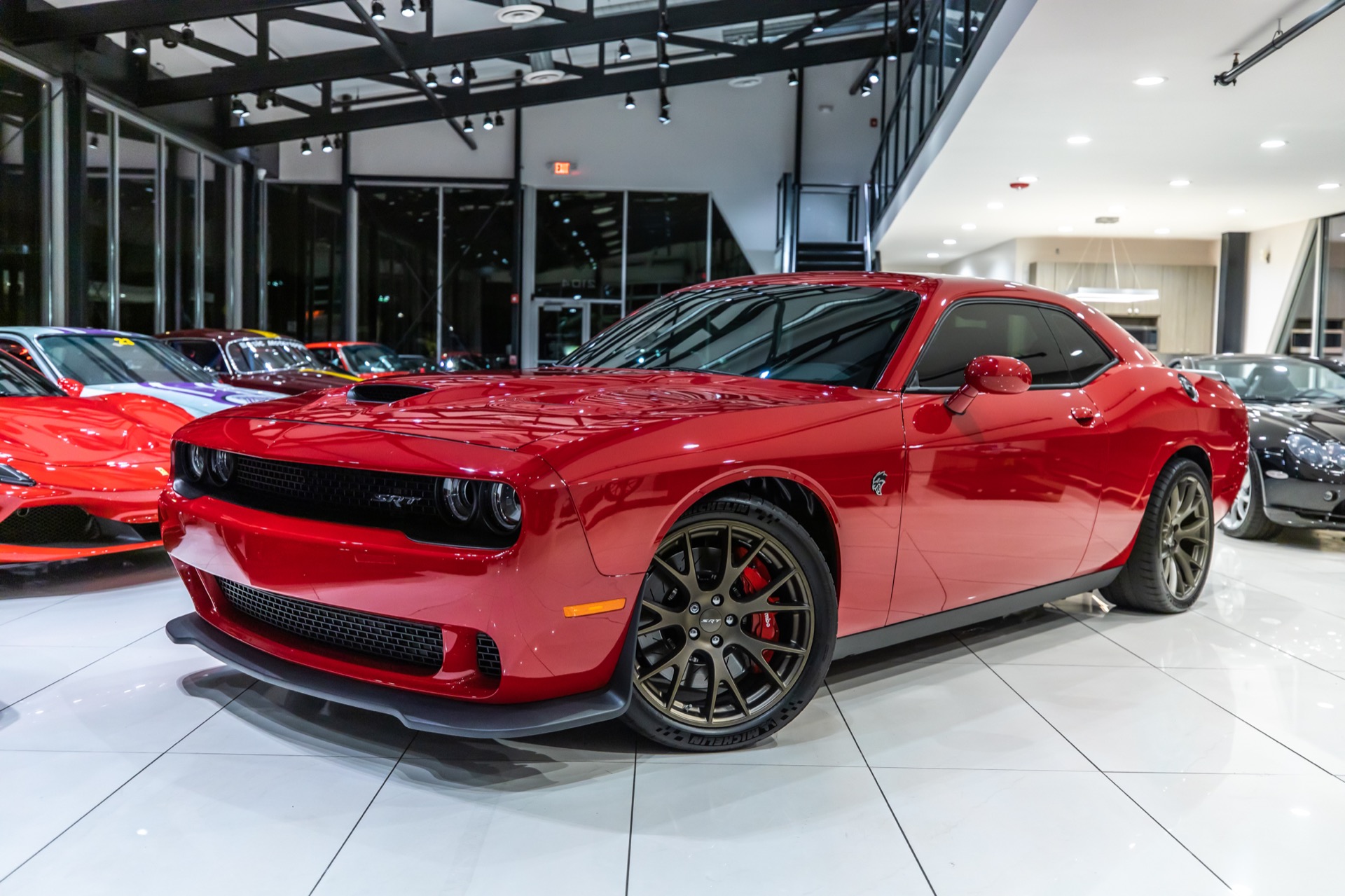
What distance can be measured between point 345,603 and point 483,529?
34 centimetres

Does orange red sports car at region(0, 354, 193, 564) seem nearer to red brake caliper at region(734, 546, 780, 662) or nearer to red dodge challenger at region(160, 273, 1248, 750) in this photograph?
red dodge challenger at region(160, 273, 1248, 750)

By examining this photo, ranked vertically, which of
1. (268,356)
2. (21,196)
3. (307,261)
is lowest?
(268,356)

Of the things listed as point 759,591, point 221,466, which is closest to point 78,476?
point 221,466

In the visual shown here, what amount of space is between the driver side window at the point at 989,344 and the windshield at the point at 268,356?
7523 mm

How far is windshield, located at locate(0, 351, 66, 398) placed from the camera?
452 centimetres

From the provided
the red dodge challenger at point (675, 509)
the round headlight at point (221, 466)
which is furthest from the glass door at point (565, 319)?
the round headlight at point (221, 466)

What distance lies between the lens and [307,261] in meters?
17.6

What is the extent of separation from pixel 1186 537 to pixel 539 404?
2.81 meters

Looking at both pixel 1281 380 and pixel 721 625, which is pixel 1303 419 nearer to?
pixel 1281 380

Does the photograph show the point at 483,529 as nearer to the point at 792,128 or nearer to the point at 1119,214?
the point at 1119,214

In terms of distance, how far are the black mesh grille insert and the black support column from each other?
51.2ft

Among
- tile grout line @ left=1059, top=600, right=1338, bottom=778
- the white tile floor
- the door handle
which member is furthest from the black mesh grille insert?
the door handle

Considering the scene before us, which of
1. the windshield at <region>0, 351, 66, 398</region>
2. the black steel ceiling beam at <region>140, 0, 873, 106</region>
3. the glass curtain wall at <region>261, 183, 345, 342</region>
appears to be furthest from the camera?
the glass curtain wall at <region>261, 183, 345, 342</region>

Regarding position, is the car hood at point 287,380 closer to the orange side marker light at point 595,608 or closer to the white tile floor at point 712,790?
the white tile floor at point 712,790
